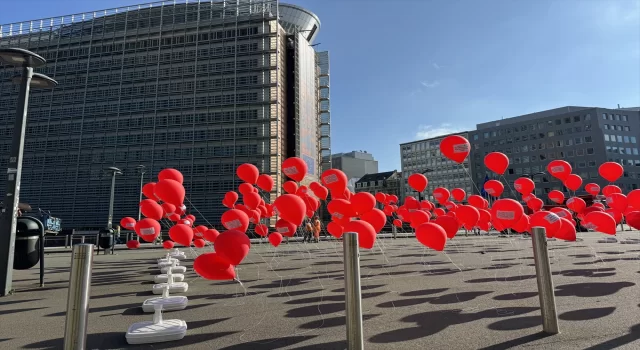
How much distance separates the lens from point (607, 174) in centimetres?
1209

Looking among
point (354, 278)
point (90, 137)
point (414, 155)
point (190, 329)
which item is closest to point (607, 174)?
point (354, 278)

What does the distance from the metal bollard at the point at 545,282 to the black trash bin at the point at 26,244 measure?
366 inches

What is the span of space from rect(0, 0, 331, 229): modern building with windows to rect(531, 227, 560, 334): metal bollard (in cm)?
3607

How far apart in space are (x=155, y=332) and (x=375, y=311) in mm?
2975

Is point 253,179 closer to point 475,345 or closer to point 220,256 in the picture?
point 220,256

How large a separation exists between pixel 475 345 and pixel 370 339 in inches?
43.3

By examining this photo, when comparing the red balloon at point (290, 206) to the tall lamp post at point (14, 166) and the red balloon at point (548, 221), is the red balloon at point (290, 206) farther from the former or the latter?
the tall lamp post at point (14, 166)

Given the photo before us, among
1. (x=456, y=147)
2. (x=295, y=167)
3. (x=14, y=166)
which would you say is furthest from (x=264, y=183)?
(x=14, y=166)

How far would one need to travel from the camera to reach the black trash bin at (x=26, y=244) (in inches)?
292

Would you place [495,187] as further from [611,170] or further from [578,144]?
[578,144]

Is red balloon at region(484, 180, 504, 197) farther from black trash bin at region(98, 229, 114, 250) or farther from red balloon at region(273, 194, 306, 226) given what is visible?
black trash bin at region(98, 229, 114, 250)

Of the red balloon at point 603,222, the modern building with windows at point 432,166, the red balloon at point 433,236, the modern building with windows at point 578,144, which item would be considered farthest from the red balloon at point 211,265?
the modern building with windows at point 432,166

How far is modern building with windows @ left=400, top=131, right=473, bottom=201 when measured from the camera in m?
90.0

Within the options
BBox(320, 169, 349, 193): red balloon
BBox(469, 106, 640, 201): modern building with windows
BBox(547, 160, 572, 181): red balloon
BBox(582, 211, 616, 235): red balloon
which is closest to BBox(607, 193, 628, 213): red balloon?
BBox(547, 160, 572, 181): red balloon
